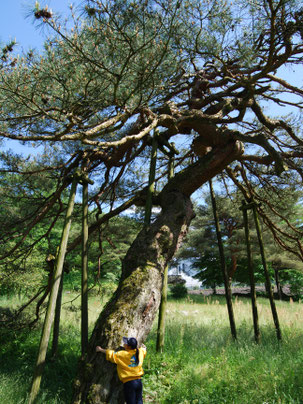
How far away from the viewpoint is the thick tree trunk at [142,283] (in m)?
2.35

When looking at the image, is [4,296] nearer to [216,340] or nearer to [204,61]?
[216,340]

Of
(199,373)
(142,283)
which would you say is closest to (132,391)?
(142,283)

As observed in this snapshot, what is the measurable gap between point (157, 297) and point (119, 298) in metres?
0.40

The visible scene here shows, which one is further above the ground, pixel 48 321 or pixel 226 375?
pixel 48 321

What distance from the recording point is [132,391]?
2.34 metres

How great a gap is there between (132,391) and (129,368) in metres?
0.18

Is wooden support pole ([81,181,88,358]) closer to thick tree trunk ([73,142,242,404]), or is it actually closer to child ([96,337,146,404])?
thick tree trunk ([73,142,242,404])

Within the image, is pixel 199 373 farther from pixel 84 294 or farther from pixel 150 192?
pixel 150 192

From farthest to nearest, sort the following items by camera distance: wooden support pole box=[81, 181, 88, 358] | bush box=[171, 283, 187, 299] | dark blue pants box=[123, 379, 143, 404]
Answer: bush box=[171, 283, 187, 299]
wooden support pole box=[81, 181, 88, 358]
dark blue pants box=[123, 379, 143, 404]

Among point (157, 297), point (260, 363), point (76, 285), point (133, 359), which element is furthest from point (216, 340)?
point (76, 285)

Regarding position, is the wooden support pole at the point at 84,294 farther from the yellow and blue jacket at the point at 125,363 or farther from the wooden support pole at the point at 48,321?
the yellow and blue jacket at the point at 125,363

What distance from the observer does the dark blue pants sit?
2329mm

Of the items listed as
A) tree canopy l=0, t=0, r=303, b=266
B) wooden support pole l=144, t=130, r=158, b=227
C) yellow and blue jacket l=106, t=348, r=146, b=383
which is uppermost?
tree canopy l=0, t=0, r=303, b=266

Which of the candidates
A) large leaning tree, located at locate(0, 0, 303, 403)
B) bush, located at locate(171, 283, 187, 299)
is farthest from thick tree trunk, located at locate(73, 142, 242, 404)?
bush, located at locate(171, 283, 187, 299)
